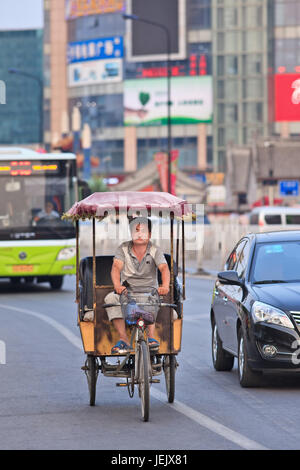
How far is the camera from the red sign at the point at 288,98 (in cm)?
9270

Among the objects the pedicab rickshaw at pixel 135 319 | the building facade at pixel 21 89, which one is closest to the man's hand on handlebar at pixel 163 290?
the pedicab rickshaw at pixel 135 319

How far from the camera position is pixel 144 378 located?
29.4 ft

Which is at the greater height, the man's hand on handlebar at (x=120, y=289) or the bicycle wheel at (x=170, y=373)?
the man's hand on handlebar at (x=120, y=289)

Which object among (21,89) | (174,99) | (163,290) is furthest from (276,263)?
(21,89)

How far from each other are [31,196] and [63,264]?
169 cm

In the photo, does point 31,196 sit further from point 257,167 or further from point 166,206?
point 257,167

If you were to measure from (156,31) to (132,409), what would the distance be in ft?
365

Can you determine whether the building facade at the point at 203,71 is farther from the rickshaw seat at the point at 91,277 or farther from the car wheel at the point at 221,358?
the rickshaw seat at the point at 91,277

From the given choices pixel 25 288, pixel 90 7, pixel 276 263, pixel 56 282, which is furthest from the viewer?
pixel 90 7

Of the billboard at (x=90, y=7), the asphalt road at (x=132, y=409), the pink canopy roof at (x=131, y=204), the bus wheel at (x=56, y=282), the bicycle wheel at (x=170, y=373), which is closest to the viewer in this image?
the asphalt road at (x=132, y=409)

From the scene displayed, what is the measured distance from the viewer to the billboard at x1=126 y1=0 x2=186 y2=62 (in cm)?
11944

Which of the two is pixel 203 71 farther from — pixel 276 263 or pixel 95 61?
pixel 276 263

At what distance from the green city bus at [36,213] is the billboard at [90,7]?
333ft

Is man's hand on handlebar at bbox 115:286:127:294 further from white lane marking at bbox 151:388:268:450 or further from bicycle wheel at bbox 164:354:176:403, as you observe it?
white lane marking at bbox 151:388:268:450
